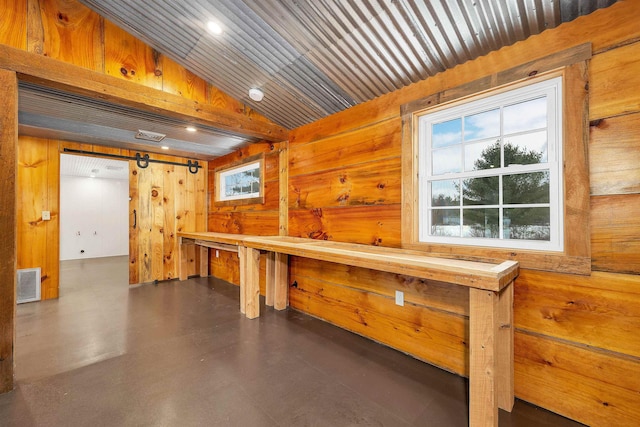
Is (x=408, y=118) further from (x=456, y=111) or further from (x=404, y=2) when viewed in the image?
(x=404, y=2)

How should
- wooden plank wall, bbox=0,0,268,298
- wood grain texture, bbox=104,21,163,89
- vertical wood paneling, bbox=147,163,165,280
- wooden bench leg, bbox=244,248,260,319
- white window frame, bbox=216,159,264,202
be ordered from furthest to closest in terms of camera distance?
vertical wood paneling, bbox=147,163,165,280, white window frame, bbox=216,159,264,202, wooden bench leg, bbox=244,248,260,319, wood grain texture, bbox=104,21,163,89, wooden plank wall, bbox=0,0,268,298

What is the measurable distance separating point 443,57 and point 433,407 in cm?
223

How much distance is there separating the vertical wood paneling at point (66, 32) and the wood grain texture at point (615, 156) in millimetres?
3334

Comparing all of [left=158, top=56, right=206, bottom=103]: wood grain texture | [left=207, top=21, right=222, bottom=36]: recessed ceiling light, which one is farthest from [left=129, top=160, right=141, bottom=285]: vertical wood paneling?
[left=207, top=21, right=222, bottom=36]: recessed ceiling light

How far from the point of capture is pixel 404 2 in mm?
1508

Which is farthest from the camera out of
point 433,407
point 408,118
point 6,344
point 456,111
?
point 408,118

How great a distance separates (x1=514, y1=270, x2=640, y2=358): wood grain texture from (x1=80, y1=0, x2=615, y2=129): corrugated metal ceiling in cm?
144

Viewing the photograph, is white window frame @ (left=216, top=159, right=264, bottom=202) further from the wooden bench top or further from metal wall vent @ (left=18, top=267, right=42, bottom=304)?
metal wall vent @ (left=18, top=267, right=42, bottom=304)

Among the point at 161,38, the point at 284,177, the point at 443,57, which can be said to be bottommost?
the point at 284,177

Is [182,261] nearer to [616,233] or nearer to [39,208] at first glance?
[39,208]

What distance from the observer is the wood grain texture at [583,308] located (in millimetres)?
1344

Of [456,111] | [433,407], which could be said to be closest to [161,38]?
[456,111]

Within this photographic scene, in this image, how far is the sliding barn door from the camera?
439 cm

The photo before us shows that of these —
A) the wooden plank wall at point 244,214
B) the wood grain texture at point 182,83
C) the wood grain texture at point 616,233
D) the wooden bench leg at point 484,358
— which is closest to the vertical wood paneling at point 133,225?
the wooden plank wall at point 244,214
